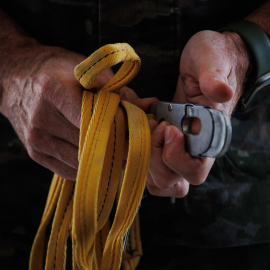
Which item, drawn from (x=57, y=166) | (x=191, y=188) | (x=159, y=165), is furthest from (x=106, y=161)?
(x=191, y=188)

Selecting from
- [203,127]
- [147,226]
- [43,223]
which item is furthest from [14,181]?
[203,127]

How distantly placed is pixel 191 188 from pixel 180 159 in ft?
1.00

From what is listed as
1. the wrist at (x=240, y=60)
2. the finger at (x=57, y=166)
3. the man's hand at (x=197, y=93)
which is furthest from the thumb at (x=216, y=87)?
the finger at (x=57, y=166)

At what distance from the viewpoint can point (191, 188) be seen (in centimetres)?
72

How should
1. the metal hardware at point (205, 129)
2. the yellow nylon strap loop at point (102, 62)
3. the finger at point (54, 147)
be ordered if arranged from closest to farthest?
the metal hardware at point (205, 129) < the yellow nylon strap loop at point (102, 62) < the finger at point (54, 147)

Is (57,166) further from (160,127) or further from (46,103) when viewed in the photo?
(160,127)

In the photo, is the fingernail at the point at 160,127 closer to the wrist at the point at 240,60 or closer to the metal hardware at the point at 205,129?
the metal hardware at the point at 205,129

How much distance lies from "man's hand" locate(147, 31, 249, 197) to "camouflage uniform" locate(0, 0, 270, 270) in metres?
0.08

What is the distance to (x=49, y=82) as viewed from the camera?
557 millimetres

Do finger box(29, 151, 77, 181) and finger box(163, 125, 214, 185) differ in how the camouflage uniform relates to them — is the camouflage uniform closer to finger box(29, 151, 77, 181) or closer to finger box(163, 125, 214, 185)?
finger box(29, 151, 77, 181)

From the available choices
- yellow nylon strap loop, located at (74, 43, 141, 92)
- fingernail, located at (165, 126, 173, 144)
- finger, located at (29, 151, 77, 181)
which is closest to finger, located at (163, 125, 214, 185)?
fingernail, located at (165, 126, 173, 144)

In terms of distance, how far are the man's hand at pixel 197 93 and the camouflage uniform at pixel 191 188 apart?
8cm

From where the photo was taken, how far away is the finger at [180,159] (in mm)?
419

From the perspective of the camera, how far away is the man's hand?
0.43m
